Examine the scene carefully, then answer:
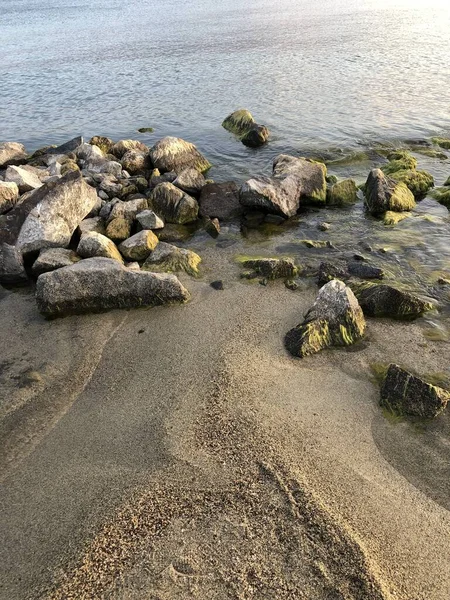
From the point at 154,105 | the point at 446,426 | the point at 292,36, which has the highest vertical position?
the point at 292,36

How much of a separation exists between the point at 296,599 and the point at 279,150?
58.7ft

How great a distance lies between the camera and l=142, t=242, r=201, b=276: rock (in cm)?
1051

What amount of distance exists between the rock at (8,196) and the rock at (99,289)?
4132 mm

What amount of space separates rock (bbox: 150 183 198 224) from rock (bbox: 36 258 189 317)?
4.21m

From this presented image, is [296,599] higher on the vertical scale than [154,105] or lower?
lower

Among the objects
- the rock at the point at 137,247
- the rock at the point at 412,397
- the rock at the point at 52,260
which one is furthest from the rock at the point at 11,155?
the rock at the point at 412,397

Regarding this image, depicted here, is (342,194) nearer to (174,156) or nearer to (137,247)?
(174,156)

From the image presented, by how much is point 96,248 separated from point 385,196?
8685 mm

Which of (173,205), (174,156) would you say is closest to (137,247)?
(173,205)

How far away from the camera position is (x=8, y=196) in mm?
11914

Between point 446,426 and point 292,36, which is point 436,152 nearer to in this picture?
point 446,426

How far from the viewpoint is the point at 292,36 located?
45.8 metres

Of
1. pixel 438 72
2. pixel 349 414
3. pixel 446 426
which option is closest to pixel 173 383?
pixel 349 414

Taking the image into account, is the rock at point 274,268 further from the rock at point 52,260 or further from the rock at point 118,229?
the rock at point 52,260
